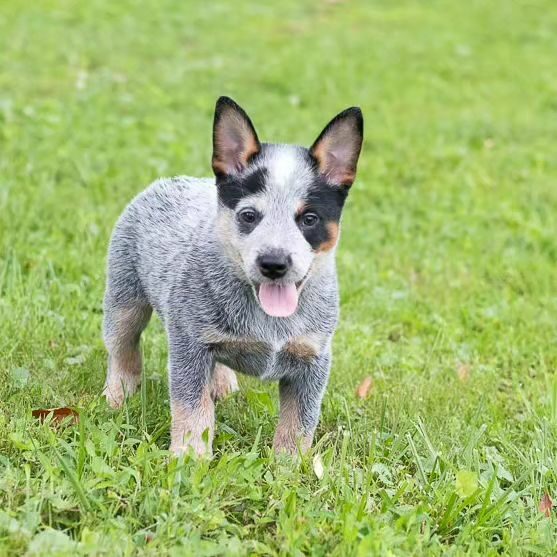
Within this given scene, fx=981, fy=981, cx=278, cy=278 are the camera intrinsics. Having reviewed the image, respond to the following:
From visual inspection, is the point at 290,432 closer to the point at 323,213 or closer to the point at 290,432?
the point at 290,432

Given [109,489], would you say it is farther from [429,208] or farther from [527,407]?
[429,208]

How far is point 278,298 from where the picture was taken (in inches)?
143

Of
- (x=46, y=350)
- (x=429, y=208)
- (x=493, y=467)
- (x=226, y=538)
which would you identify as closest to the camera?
(x=226, y=538)

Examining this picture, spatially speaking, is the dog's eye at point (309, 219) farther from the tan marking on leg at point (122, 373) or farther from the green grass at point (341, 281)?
the tan marking on leg at point (122, 373)

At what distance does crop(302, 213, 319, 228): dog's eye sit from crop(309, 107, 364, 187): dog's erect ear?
0.20m

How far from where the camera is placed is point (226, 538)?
10.6 ft

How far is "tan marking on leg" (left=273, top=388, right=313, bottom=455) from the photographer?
390cm

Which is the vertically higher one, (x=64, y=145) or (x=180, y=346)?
(x=180, y=346)

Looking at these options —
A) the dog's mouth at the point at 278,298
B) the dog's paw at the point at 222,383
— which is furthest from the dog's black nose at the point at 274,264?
the dog's paw at the point at 222,383

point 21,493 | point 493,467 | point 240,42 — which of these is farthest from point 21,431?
point 240,42

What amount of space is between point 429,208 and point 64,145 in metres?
2.92

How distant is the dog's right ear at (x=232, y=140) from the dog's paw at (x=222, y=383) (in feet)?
3.85

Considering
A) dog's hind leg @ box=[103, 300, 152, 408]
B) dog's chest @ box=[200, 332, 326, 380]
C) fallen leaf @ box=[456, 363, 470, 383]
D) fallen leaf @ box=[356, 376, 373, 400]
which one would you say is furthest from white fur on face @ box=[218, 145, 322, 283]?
fallen leaf @ box=[456, 363, 470, 383]

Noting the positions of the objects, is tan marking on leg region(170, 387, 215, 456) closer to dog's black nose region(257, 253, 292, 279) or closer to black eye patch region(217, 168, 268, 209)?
dog's black nose region(257, 253, 292, 279)
